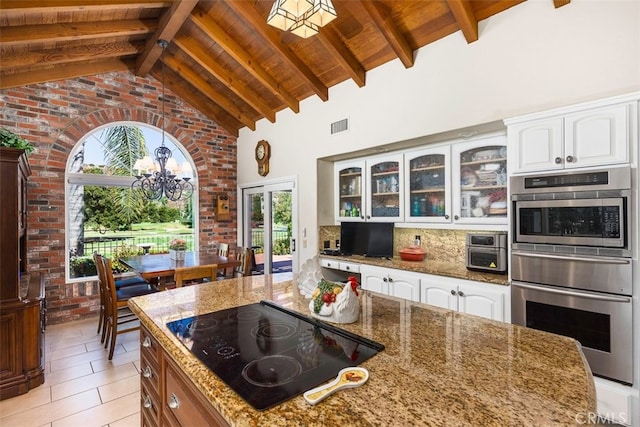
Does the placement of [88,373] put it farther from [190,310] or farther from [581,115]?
[581,115]

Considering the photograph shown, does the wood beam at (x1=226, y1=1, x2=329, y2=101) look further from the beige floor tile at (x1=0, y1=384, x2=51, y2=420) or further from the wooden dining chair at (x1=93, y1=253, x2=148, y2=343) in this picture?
the beige floor tile at (x1=0, y1=384, x2=51, y2=420)

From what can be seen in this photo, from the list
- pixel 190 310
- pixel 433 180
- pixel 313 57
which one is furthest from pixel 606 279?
pixel 313 57

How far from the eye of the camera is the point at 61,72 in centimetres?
430

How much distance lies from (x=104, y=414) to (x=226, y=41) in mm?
3911

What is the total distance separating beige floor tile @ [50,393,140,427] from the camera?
88.4 inches

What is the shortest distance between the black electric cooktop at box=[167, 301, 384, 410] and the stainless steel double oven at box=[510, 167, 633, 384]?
178cm

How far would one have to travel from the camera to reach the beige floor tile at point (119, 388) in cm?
257

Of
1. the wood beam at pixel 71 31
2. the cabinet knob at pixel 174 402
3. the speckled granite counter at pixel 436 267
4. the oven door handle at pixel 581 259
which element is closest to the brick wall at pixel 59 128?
the wood beam at pixel 71 31

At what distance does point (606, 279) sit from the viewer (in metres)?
2.00

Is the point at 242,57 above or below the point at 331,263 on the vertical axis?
above

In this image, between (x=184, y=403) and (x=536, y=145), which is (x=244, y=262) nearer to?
(x=184, y=403)

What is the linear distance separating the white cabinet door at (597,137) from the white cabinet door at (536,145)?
5cm

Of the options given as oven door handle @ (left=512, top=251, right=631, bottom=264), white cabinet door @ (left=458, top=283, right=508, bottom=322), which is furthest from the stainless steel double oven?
white cabinet door @ (left=458, top=283, right=508, bottom=322)

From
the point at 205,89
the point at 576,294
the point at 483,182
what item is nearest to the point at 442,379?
the point at 576,294
